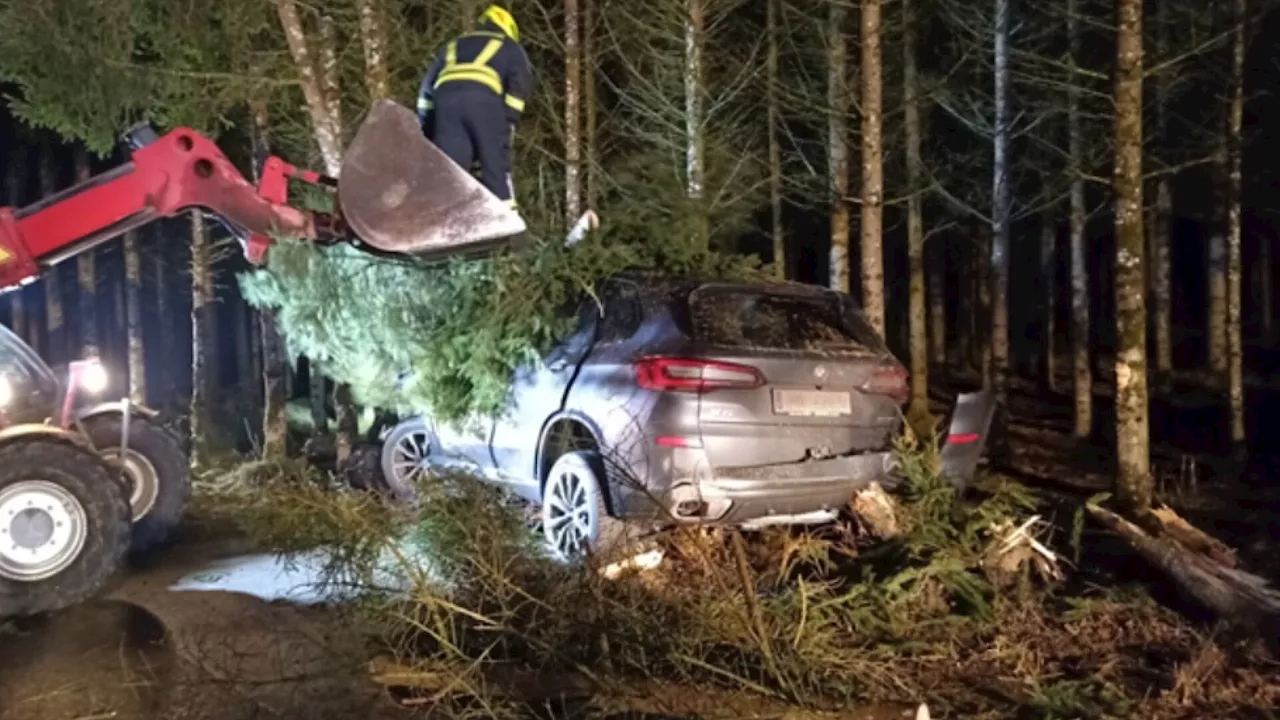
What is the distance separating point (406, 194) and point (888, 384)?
3277 millimetres

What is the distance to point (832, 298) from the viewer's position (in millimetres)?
7449

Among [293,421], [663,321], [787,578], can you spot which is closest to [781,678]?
[787,578]

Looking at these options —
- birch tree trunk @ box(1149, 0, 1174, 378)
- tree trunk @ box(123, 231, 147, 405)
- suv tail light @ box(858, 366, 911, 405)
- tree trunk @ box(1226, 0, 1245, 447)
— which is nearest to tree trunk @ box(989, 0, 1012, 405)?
birch tree trunk @ box(1149, 0, 1174, 378)

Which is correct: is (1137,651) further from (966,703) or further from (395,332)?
(395,332)

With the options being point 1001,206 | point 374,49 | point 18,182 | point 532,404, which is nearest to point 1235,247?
point 1001,206

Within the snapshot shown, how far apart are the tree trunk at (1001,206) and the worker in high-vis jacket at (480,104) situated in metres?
9.79

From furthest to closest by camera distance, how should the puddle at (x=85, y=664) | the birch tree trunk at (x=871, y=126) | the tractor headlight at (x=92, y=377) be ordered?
the birch tree trunk at (x=871, y=126)
the tractor headlight at (x=92, y=377)
the puddle at (x=85, y=664)

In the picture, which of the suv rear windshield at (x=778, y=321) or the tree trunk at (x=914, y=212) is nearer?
the suv rear windshield at (x=778, y=321)

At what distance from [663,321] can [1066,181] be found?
12267mm

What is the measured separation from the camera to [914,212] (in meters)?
16.8

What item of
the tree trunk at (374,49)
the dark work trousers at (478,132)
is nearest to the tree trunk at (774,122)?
the tree trunk at (374,49)

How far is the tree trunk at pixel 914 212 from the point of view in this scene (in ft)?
50.3

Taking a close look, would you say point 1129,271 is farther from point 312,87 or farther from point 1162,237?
point 1162,237

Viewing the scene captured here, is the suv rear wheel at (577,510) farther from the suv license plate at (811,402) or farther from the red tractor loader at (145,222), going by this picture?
the red tractor loader at (145,222)
